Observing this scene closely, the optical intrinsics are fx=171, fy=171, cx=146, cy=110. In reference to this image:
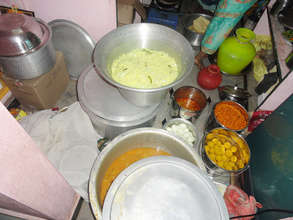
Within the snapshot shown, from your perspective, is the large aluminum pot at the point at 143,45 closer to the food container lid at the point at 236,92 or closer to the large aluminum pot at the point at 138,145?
the large aluminum pot at the point at 138,145

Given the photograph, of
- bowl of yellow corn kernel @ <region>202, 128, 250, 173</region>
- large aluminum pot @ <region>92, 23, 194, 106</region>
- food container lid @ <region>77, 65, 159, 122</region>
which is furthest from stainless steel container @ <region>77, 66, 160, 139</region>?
bowl of yellow corn kernel @ <region>202, 128, 250, 173</region>

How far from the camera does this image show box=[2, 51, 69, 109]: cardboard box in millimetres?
1540

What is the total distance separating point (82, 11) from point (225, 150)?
1.73m

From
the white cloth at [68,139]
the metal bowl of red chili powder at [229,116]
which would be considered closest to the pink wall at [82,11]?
the white cloth at [68,139]

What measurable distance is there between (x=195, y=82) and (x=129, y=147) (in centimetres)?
119

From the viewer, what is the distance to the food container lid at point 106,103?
4.23 ft

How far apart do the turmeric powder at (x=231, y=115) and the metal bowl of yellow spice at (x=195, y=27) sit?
1.11 m

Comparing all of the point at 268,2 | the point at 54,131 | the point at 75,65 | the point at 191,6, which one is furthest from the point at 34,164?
the point at 191,6

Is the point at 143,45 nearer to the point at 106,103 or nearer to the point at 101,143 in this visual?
the point at 106,103

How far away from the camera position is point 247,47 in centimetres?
170

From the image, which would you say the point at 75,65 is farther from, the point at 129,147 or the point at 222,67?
the point at 222,67

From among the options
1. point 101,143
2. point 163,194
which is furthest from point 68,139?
point 163,194

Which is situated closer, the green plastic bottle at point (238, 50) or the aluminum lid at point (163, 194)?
the aluminum lid at point (163, 194)

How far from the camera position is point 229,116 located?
150 centimetres
